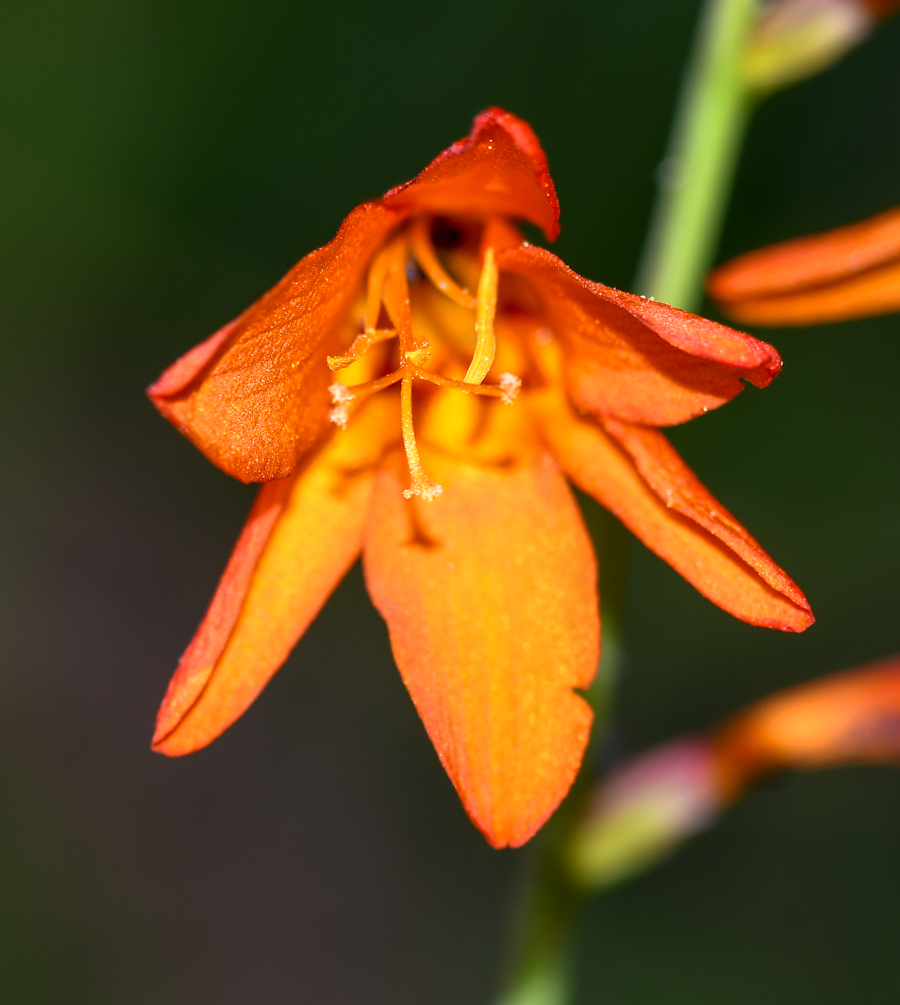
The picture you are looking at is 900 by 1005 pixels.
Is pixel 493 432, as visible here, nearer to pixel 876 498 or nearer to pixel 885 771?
pixel 876 498

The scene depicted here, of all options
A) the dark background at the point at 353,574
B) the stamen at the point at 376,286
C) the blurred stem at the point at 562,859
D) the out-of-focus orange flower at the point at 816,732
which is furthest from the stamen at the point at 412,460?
the dark background at the point at 353,574

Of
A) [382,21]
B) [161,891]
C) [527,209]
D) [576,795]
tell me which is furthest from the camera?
[161,891]

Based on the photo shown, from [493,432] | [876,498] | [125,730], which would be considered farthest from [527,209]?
[125,730]

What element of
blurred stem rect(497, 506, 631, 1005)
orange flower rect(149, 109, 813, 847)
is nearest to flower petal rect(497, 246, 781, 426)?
orange flower rect(149, 109, 813, 847)

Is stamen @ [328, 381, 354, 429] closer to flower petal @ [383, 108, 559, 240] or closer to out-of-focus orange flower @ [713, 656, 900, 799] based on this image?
flower petal @ [383, 108, 559, 240]

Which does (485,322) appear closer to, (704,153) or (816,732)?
(704,153)

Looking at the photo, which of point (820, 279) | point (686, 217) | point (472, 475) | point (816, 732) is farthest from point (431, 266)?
point (816, 732)

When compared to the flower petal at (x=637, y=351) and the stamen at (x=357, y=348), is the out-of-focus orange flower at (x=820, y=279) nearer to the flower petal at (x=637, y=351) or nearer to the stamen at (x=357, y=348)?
the flower petal at (x=637, y=351)
